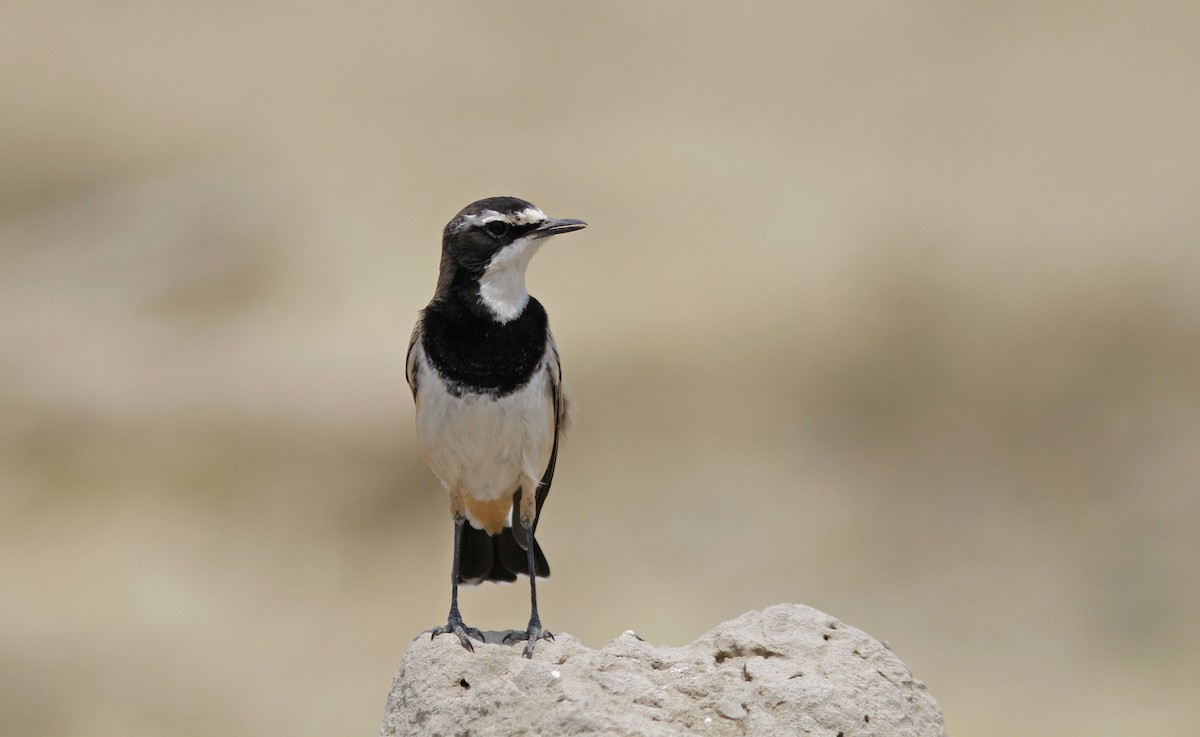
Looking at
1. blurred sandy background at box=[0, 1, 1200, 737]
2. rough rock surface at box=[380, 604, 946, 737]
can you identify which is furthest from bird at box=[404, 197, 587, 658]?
blurred sandy background at box=[0, 1, 1200, 737]

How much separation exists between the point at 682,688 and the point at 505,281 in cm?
245

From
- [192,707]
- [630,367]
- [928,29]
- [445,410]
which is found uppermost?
[928,29]

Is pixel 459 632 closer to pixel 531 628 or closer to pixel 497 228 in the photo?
pixel 531 628

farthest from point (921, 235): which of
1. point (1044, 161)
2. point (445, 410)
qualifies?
point (445, 410)

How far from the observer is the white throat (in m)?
7.89

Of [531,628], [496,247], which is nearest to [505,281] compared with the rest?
[496,247]

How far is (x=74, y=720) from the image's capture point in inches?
675

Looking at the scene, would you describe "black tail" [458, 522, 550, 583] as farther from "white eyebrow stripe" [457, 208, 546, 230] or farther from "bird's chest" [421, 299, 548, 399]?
"white eyebrow stripe" [457, 208, 546, 230]

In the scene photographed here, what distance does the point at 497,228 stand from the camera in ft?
25.8

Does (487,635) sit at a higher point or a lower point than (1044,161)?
lower

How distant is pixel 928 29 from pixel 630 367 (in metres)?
13.3

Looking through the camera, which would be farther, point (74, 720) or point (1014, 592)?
point (1014, 592)

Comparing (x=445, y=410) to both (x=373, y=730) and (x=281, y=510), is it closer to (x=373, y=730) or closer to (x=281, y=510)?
(x=373, y=730)

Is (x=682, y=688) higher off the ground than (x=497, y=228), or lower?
lower
